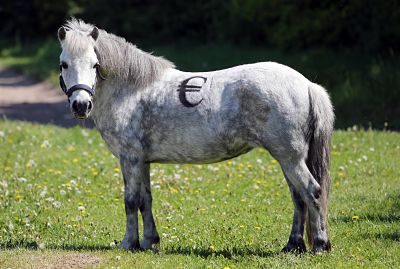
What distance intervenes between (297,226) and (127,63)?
7.42 feet

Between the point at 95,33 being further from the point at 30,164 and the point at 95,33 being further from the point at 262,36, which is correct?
the point at 262,36

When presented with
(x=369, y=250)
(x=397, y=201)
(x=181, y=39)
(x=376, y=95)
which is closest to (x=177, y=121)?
(x=369, y=250)

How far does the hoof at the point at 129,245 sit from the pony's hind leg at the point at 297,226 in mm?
1407

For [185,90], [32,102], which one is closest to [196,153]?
[185,90]

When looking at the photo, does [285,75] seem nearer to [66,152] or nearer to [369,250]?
[369,250]

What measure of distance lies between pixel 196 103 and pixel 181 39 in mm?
24263

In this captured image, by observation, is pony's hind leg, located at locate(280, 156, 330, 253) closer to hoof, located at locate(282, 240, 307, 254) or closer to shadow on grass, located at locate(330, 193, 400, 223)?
hoof, located at locate(282, 240, 307, 254)

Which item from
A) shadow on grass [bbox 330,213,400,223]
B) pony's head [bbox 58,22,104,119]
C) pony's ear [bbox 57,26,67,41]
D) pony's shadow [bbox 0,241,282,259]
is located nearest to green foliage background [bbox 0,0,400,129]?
shadow on grass [bbox 330,213,400,223]

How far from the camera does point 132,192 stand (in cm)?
688

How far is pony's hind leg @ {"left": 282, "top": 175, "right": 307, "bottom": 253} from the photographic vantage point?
22.3ft

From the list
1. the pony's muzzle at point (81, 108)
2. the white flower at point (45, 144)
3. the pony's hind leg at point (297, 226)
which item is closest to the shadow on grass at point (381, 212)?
the pony's hind leg at point (297, 226)

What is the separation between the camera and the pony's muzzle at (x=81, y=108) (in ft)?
21.2

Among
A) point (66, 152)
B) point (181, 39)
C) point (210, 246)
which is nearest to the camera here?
point (210, 246)

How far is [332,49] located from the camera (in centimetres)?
2139
